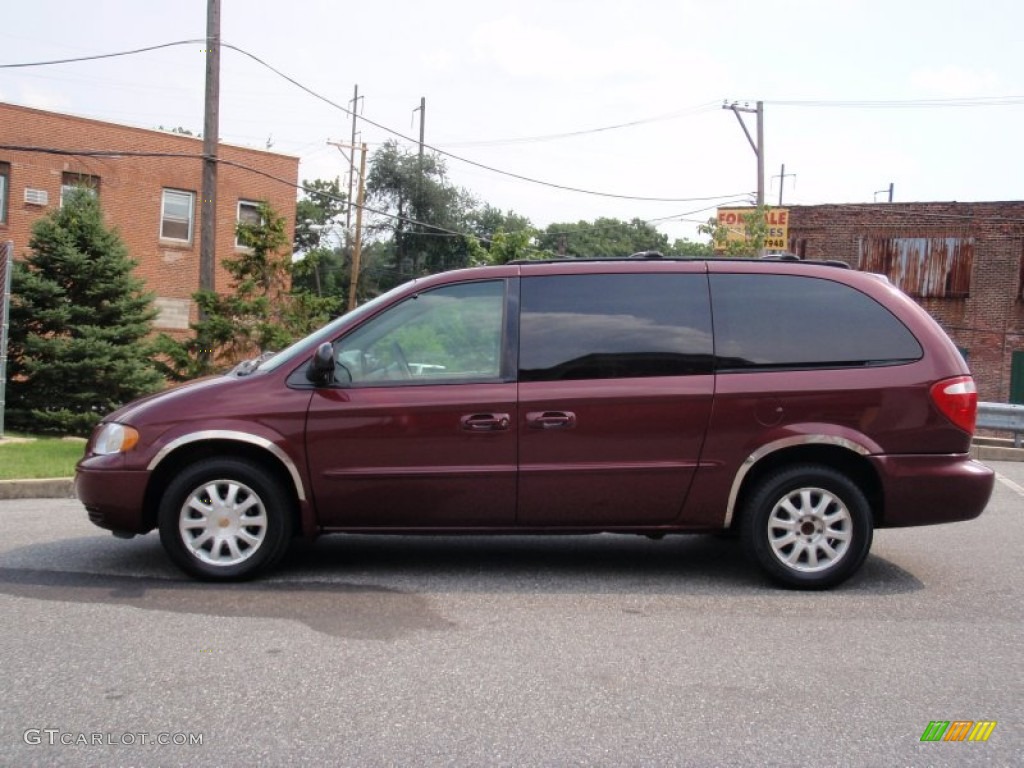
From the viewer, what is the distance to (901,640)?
15.7ft

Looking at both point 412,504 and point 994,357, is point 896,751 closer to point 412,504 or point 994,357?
point 412,504

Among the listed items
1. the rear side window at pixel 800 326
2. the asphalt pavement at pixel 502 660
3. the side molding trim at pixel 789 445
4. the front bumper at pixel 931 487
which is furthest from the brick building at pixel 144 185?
the front bumper at pixel 931 487

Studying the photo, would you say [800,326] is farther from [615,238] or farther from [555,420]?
[615,238]

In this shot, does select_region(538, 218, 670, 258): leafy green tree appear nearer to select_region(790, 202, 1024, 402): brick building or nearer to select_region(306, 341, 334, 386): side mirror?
select_region(790, 202, 1024, 402): brick building

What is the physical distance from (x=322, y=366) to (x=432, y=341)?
67 cm

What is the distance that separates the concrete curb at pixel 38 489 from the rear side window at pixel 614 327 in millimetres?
5403

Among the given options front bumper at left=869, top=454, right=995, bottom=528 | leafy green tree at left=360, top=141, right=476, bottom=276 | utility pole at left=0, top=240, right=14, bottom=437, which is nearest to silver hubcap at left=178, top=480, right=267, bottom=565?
front bumper at left=869, top=454, right=995, bottom=528

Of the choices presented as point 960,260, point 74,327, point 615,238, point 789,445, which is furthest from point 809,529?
point 615,238

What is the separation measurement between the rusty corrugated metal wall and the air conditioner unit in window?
2349cm

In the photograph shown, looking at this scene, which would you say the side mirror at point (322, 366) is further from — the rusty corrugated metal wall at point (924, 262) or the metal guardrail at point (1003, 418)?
the rusty corrugated metal wall at point (924, 262)

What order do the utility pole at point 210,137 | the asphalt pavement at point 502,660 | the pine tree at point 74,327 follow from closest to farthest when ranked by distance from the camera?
the asphalt pavement at point 502,660, the pine tree at point 74,327, the utility pole at point 210,137

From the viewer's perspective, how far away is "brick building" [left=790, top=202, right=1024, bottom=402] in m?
29.0

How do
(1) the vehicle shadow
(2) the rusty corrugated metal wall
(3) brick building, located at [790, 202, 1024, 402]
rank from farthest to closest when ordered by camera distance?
(2) the rusty corrugated metal wall, (3) brick building, located at [790, 202, 1024, 402], (1) the vehicle shadow

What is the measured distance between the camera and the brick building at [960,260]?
95.2 feet
